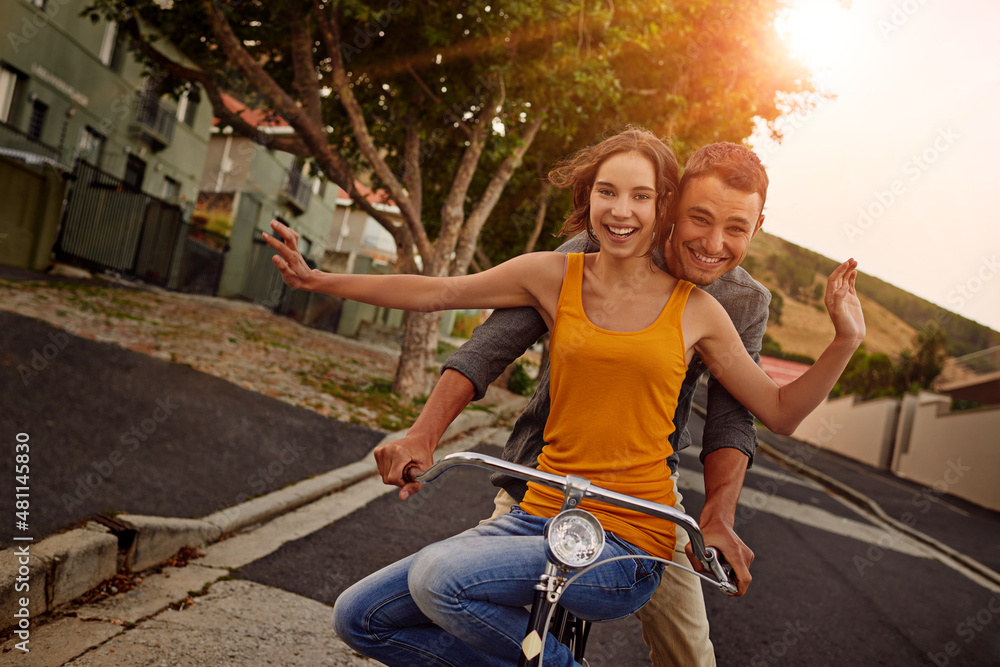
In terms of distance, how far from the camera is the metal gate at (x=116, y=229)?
44.5ft

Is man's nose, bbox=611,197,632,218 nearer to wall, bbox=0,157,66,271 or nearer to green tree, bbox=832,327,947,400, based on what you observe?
wall, bbox=0,157,66,271

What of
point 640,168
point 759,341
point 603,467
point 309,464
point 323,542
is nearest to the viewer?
point 603,467

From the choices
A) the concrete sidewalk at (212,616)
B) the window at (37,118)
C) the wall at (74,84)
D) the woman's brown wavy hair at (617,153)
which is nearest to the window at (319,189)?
the wall at (74,84)

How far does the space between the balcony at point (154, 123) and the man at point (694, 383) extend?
2361 cm

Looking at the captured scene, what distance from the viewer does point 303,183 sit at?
34.8 m

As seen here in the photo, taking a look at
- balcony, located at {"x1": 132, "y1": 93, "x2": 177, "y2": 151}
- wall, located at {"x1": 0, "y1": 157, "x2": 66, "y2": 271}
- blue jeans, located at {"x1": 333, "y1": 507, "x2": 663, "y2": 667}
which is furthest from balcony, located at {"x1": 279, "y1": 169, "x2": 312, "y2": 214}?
blue jeans, located at {"x1": 333, "y1": 507, "x2": 663, "y2": 667}

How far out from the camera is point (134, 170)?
2327cm

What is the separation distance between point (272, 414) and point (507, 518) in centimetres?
639

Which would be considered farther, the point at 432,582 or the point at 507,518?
the point at 507,518

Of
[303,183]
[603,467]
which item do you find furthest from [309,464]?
[303,183]

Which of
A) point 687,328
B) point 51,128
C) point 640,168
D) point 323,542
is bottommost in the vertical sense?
point 323,542

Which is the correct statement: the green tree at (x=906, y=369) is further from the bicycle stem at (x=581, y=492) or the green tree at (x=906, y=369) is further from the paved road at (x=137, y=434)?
Result: the bicycle stem at (x=581, y=492)

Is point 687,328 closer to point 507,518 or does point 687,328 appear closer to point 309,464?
point 507,518

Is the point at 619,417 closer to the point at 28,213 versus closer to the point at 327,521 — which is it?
the point at 327,521
